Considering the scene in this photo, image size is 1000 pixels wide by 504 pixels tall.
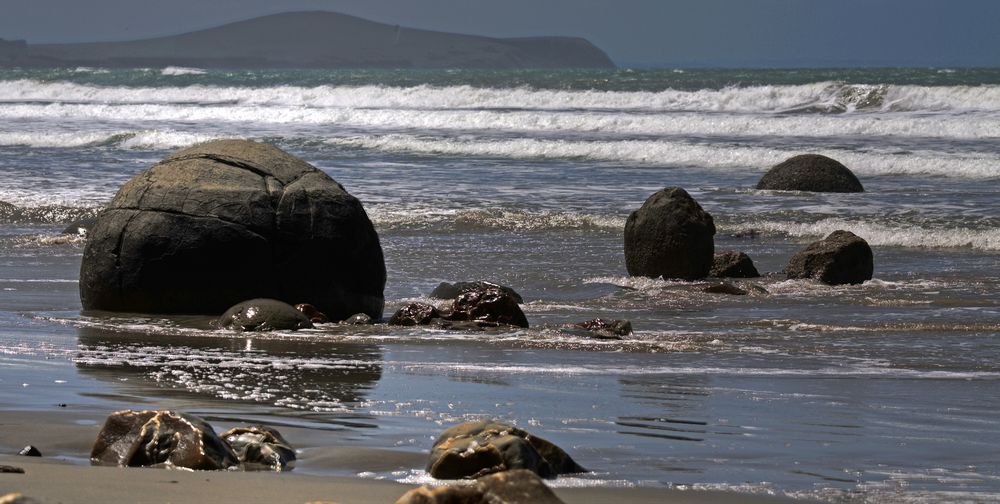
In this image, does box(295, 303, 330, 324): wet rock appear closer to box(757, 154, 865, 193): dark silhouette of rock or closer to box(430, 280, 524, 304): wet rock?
box(430, 280, 524, 304): wet rock

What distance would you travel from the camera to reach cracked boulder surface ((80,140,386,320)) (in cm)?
867

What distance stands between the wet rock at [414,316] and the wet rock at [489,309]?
0.14 m

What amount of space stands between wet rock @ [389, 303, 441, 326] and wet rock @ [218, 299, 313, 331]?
0.62 meters

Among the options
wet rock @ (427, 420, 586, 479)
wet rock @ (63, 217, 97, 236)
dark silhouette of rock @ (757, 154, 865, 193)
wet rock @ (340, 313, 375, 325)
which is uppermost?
dark silhouette of rock @ (757, 154, 865, 193)

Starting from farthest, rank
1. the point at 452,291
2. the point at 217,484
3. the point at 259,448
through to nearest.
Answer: the point at 452,291, the point at 259,448, the point at 217,484

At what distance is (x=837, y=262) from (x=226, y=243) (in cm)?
502

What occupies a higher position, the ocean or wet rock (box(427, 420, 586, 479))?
wet rock (box(427, 420, 586, 479))

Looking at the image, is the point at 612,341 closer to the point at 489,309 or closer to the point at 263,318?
the point at 489,309

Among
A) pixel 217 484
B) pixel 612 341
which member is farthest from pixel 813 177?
pixel 217 484

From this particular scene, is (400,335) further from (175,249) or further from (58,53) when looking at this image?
(58,53)

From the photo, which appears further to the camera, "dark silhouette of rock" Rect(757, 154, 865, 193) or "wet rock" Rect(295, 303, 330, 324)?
"dark silhouette of rock" Rect(757, 154, 865, 193)

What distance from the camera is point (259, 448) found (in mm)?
4844

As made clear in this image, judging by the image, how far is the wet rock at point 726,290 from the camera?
1062 cm

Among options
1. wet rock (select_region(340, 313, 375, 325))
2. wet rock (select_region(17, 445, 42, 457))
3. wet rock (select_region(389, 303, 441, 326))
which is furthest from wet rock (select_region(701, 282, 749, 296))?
wet rock (select_region(17, 445, 42, 457))
